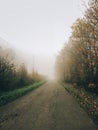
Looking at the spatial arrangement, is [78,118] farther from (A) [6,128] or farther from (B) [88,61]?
(B) [88,61]

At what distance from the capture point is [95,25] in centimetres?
1587

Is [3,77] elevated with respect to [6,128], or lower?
elevated

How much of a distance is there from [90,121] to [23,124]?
3.77 metres

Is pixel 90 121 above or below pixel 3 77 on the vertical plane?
below

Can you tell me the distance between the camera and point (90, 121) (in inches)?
332

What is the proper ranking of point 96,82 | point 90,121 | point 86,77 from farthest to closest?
1. point 86,77
2. point 96,82
3. point 90,121

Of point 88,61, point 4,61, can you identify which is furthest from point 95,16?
point 4,61

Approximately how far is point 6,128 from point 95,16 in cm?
1356

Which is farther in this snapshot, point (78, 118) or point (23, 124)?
point (78, 118)

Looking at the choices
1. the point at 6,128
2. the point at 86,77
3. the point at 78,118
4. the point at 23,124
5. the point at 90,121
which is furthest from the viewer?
the point at 86,77

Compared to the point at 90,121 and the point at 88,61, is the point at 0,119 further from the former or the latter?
the point at 88,61

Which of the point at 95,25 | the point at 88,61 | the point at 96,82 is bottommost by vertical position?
the point at 96,82

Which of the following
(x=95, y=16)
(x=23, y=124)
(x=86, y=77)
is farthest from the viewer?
(x=86, y=77)

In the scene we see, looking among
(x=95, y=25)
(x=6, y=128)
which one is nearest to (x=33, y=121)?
(x=6, y=128)
